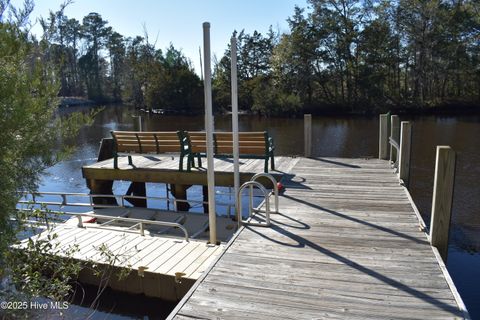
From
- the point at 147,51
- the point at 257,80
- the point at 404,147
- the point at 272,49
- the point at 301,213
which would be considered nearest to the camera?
the point at 301,213

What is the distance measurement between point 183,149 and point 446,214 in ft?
18.1

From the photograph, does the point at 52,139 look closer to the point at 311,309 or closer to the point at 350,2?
the point at 311,309

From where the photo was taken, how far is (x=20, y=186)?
9.22 ft

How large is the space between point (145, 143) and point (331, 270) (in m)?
6.20

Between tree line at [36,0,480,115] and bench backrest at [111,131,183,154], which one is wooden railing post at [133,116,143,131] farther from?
tree line at [36,0,480,115]

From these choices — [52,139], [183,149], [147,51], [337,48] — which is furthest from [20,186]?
[147,51]

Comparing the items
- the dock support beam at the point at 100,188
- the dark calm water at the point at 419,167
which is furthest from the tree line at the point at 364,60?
the dock support beam at the point at 100,188

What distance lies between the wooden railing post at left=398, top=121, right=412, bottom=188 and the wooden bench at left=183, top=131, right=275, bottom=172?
8.37 feet

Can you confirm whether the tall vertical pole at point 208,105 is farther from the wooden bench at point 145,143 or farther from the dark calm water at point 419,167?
the wooden bench at point 145,143

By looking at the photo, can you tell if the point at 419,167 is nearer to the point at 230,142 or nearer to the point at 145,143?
the point at 230,142

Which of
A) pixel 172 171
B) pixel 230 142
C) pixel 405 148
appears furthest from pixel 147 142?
pixel 405 148

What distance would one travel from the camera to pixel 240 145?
832 centimetres

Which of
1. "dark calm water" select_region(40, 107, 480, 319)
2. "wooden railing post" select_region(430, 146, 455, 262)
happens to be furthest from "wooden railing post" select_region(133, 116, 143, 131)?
"wooden railing post" select_region(430, 146, 455, 262)

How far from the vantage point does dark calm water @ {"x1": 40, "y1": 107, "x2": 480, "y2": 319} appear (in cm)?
622
